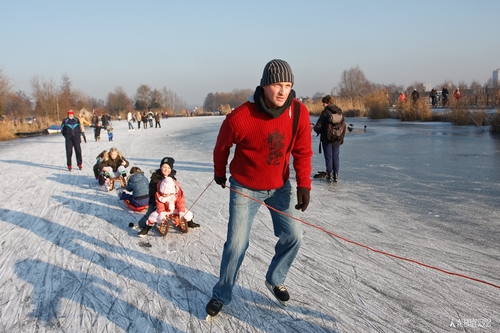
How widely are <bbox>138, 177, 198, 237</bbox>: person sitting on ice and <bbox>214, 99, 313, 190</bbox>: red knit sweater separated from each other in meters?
2.01

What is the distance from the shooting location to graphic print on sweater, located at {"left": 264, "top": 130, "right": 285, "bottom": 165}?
2.71 meters

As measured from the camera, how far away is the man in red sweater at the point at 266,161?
2648mm

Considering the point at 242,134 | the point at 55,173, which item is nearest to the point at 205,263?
the point at 242,134

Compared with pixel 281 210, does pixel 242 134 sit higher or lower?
higher

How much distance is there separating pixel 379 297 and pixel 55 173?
9040 millimetres

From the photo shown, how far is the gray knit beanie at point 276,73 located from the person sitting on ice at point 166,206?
2562 mm

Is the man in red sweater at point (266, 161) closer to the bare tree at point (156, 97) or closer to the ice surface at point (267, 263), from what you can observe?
the ice surface at point (267, 263)

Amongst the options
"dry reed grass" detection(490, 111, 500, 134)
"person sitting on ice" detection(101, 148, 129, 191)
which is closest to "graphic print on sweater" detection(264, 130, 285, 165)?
"person sitting on ice" detection(101, 148, 129, 191)

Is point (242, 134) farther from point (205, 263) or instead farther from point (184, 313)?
point (205, 263)

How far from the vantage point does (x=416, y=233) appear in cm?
466

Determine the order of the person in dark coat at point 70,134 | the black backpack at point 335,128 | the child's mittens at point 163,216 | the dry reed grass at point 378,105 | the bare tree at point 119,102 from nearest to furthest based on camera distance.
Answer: the child's mittens at point 163,216, the black backpack at point 335,128, the person in dark coat at point 70,134, the dry reed grass at point 378,105, the bare tree at point 119,102

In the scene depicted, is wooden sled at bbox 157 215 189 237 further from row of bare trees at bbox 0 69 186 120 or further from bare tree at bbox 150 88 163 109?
bare tree at bbox 150 88 163 109

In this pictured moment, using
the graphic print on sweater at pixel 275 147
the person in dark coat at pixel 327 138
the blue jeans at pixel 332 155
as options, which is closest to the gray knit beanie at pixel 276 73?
the graphic print on sweater at pixel 275 147

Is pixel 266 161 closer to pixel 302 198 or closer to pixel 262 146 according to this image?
pixel 262 146
